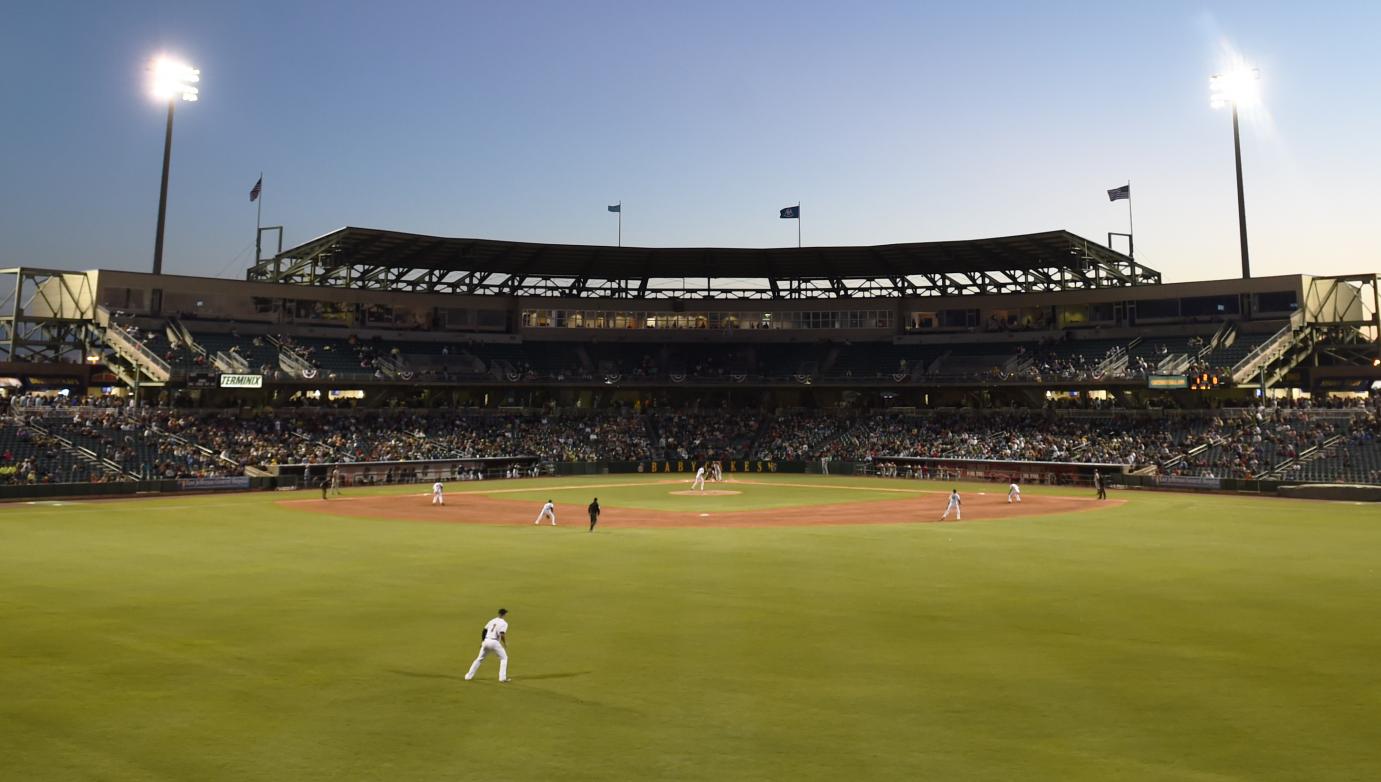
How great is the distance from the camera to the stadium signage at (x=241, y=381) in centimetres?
6041

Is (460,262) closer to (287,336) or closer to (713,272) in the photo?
(287,336)

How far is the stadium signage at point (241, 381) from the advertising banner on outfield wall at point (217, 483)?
1035 centimetres

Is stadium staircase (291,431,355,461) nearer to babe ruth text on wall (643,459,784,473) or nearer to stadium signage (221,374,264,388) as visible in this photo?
stadium signage (221,374,264,388)

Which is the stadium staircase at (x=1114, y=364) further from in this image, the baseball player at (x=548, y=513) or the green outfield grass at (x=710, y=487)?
the baseball player at (x=548, y=513)

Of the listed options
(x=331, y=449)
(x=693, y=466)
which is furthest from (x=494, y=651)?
(x=693, y=466)

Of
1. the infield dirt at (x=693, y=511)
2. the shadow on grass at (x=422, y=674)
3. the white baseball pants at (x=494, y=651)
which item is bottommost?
the shadow on grass at (x=422, y=674)

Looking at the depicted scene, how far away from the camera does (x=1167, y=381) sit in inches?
2381

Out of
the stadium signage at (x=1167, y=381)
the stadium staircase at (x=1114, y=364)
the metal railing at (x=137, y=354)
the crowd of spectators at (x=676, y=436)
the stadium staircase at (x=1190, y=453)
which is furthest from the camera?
the stadium staircase at (x=1114, y=364)

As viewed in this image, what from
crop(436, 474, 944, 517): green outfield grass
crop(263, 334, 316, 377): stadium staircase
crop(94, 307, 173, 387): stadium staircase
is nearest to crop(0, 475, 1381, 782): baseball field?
crop(436, 474, 944, 517): green outfield grass

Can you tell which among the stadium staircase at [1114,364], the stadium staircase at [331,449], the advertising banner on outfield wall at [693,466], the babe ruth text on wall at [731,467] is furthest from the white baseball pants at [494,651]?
the stadium staircase at [1114,364]

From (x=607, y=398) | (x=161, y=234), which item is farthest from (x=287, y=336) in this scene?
(x=607, y=398)

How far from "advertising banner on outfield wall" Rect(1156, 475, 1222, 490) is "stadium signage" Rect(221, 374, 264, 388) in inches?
2530

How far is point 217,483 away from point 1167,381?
6607 cm

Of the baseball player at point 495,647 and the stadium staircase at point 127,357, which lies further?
the stadium staircase at point 127,357
